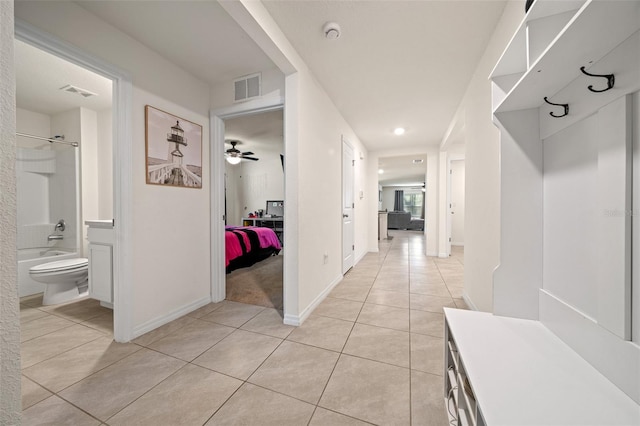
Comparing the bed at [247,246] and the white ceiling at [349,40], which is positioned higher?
the white ceiling at [349,40]

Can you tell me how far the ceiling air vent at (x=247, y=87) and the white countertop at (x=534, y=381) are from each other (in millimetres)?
2421

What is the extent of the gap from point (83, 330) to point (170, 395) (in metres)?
1.34

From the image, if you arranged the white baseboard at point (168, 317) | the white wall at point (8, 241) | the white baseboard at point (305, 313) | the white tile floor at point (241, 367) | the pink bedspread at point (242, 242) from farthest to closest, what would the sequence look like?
the pink bedspread at point (242, 242), the white baseboard at point (305, 313), the white baseboard at point (168, 317), the white tile floor at point (241, 367), the white wall at point (8, 241)

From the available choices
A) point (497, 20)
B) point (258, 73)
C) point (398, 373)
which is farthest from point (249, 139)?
point (398, 373)

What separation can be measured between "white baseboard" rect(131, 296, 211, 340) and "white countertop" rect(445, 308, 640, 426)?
217 cm

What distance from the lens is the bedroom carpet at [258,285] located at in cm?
255

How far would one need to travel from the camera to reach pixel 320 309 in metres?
2.30

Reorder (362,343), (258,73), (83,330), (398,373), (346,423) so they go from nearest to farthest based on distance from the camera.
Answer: (346,423)
(398,373)
(362,343)
(83,330)
(258,73)

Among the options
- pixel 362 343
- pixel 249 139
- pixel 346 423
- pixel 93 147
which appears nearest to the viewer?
pixel 346 423

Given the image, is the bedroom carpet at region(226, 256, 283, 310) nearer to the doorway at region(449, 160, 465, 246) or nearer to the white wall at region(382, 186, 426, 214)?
the doorway at region(449, 160, 465, 246)

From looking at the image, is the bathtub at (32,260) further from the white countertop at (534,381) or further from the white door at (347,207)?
the white countertop at (534,381)

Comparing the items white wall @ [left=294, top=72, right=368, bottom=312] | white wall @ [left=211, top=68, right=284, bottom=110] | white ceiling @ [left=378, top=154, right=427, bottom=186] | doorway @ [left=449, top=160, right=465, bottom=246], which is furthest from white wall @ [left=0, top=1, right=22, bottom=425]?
doorway @ [left=449, top=160, right=465, bottom=246]

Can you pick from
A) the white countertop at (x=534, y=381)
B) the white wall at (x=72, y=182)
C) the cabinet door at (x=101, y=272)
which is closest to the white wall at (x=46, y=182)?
the white wall at (x=72, y=182)

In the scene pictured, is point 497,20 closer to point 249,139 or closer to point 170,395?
point 170,395
